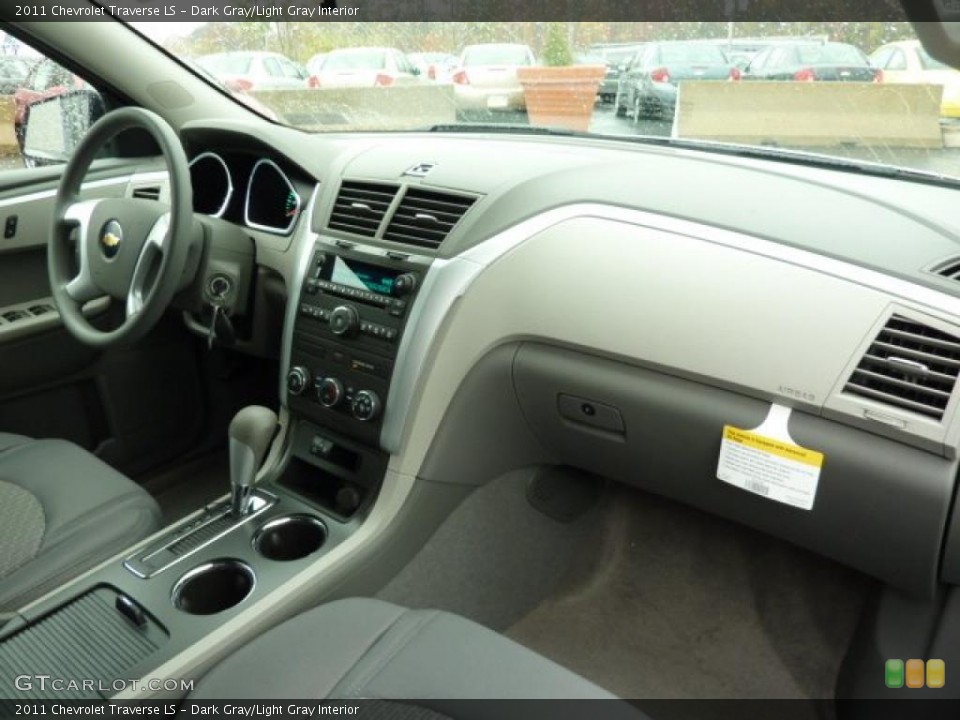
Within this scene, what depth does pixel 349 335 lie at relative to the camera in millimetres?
1692

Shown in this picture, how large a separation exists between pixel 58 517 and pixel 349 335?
66cm

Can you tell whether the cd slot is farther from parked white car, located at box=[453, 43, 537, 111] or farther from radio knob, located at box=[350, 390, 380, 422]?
parked white car, located at box=[453, 43, 537, 111]

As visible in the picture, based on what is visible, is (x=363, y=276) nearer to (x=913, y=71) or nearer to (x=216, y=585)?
(x=216, y=585)

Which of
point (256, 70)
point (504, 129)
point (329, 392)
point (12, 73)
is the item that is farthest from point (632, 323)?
point (12, 73)

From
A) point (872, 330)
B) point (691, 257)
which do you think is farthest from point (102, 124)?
point (872, 330)

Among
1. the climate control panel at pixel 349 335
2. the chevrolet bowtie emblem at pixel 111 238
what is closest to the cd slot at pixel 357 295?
the climate control panel at pixel 349 335

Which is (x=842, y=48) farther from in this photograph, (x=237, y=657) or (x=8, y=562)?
(x=8, y=562)

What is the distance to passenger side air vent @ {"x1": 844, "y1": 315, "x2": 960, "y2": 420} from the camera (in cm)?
115

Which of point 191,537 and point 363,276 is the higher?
point 363,276

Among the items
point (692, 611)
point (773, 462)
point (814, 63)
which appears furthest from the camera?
point (692, 611)

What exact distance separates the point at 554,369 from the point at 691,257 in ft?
1.15

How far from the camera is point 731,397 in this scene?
1.35 metres

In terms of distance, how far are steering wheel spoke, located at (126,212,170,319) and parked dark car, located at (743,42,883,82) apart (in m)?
1.30

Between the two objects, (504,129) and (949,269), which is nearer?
(949,269)
